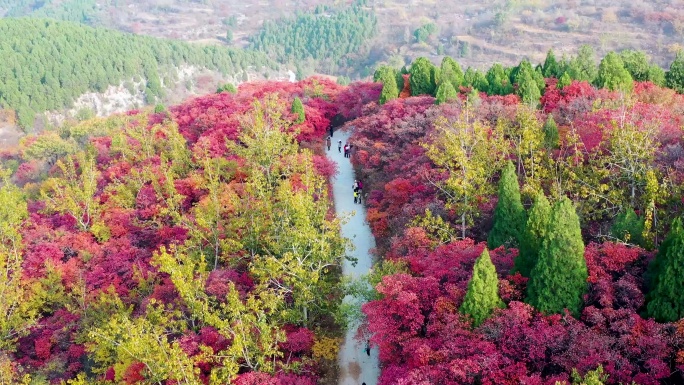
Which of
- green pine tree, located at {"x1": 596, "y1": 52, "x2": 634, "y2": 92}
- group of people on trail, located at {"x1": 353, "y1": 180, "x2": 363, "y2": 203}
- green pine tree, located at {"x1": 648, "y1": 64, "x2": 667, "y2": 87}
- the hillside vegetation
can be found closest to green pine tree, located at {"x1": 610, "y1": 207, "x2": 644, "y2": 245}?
group of people on trail, located at {"x1": 353, "y1": 180, "x2": 363, "y2": 203}

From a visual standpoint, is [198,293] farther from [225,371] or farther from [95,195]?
[95,195]

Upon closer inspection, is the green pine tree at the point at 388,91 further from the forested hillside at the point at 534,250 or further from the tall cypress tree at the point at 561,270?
the tall cypress tree at the point at 561,270

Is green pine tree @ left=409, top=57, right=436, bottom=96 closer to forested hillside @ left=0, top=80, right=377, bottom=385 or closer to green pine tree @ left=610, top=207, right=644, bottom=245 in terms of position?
forested hillside @ left=0, top=80, right=377, bottom=385

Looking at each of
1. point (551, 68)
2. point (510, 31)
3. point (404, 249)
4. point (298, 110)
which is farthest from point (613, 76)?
point (510, 31)

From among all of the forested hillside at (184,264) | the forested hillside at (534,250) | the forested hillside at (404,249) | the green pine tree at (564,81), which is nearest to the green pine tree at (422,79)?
the forested hillside at (404,249)

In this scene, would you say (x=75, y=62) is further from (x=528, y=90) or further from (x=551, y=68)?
(x=528, y=90)

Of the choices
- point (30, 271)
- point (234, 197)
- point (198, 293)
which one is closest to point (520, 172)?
point (234, 197)
